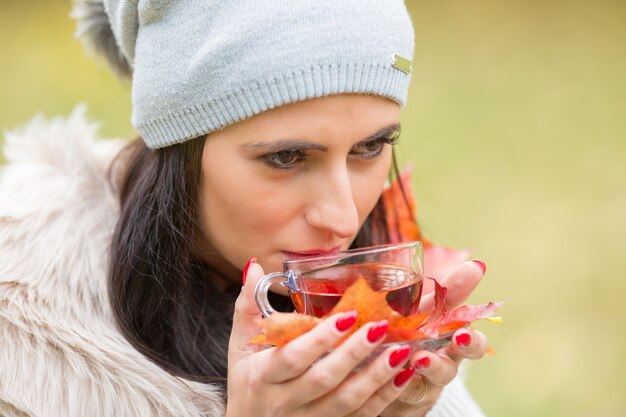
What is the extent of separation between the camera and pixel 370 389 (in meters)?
1.22

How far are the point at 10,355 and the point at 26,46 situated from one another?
484 cm

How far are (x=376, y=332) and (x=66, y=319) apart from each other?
2.52 feet

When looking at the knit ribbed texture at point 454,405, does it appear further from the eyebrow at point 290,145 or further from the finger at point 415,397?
the eyebrow at point 290,145

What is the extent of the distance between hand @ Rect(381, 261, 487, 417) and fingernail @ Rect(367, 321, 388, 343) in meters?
0.13

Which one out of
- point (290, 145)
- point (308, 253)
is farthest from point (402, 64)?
point (308, 253)

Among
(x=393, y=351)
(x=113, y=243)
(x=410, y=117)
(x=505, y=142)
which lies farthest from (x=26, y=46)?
(x=393, y=351)

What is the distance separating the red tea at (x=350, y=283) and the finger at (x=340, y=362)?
0.18 meters

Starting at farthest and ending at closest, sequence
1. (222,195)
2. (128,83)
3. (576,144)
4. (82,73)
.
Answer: (82,73) → (576,144) → (128,83) → (222,195)

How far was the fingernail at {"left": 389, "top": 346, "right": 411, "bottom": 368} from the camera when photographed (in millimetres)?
1188

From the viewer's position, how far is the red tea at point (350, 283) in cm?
137

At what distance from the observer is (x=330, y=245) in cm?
165

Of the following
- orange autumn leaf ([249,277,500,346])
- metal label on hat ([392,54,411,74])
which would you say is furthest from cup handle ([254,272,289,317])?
metal label on hat ([392,54,411,74])

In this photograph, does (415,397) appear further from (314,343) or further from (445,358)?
(314,343)

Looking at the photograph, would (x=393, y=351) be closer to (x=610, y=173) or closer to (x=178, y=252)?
(x=178, y=252)
